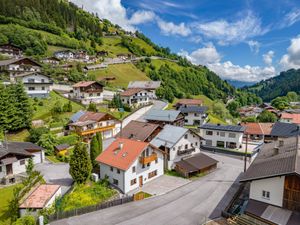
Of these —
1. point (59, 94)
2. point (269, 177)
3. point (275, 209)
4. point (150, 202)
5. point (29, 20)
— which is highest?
point (29, 20)

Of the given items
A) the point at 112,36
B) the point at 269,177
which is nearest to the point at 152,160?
the point at 269,177

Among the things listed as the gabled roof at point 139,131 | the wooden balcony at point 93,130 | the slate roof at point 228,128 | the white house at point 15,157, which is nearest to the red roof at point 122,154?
the gabled roof at point 139,131

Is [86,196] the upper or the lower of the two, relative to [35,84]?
lower

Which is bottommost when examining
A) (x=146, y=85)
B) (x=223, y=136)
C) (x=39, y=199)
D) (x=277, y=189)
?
(x=39, y=199)

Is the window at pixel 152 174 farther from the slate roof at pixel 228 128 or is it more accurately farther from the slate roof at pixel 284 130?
the slate roof at pixel 284 130

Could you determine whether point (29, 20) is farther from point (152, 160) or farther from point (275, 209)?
point (275, 209)

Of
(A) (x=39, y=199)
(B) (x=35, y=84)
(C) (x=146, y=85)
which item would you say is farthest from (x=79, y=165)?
(C) (x=146, y=85)

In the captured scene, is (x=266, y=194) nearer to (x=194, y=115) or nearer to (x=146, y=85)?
(x=194, y=115)
